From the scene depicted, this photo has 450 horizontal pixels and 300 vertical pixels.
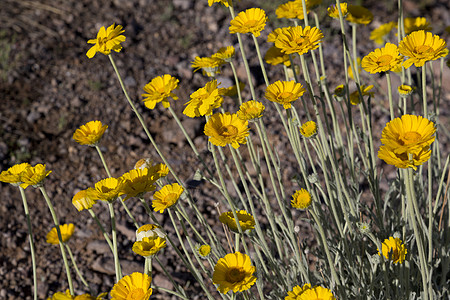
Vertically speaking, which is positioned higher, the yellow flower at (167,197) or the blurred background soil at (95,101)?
the yellow flower at (167,197)

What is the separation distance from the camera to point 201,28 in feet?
13.0

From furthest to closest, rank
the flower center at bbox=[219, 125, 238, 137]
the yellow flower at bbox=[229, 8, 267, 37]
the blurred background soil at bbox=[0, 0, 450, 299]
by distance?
1. the blurred background soil at bbox=[0, 0, 450, 299]
2. the yellow flower at bbox=[229, 8, 267, 37]
3. the flower center at bbox=[219, 125, 238, 137]

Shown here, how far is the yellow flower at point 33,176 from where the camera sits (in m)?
1.48

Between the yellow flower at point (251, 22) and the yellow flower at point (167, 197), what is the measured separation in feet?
1.83

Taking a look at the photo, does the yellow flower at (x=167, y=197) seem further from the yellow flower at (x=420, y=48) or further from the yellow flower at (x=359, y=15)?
the yellow flower at (x=359, y=15)

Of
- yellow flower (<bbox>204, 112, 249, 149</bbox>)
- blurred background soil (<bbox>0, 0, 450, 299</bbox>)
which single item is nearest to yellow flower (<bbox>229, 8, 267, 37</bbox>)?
yellow flower (<bbox>204, 112, 249, 149</bbox>)

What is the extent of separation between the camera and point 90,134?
5.18ft

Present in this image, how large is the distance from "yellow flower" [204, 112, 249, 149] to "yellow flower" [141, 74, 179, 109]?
0.76ft

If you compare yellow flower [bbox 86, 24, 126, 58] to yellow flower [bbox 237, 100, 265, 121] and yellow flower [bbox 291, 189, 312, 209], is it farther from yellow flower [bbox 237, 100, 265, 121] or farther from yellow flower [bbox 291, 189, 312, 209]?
yellow flower [bbox 291, 189, 312, 209]

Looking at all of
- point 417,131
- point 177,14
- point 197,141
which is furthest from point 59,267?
point 177,14

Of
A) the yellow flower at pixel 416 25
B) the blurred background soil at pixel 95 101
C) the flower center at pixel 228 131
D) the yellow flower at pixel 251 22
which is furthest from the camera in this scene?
the blurred background soil at pixel 95 101

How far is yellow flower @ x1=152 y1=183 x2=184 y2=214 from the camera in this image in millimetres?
1429

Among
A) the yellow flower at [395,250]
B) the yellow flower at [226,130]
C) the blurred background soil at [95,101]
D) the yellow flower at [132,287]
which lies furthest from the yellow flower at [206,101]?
the blurred background soil at [95,101]

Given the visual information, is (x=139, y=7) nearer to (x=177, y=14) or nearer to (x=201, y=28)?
(x=177, y=14)
